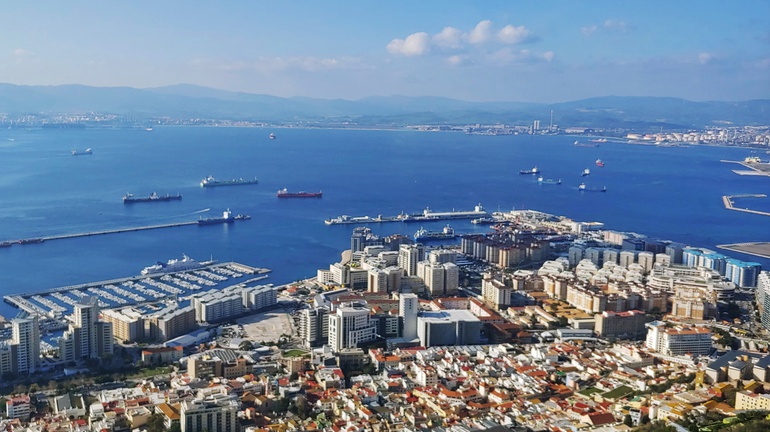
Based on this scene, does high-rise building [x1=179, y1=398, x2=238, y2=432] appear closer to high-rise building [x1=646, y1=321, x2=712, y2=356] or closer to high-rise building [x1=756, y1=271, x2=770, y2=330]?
high-rise building [x1=646, y1=321, x2=712, y2=356]

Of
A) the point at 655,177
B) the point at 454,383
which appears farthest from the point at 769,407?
the point at 655,177

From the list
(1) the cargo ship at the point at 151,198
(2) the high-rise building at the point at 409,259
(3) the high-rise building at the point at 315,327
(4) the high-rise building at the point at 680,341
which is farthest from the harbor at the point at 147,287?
(1) the cargo ship at the point at 151,198

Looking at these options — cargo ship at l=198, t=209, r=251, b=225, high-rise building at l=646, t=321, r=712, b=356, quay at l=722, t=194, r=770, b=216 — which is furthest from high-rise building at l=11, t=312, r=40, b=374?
quay at l=722, t=194, r=770, b=216

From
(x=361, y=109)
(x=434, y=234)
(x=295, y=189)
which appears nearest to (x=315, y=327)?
(x=434, y=234)

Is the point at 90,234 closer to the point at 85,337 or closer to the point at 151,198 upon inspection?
the point at 151,198

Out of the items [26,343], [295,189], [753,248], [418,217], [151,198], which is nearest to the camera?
[26,343]

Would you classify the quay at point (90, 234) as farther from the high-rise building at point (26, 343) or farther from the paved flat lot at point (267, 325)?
the high-rise building at point (26, 343)
